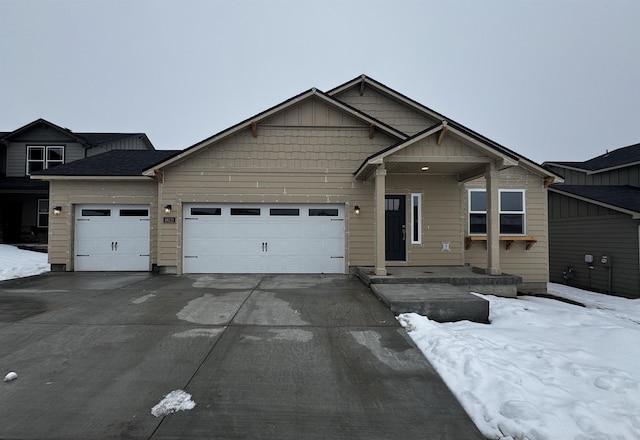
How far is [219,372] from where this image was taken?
2916 mm

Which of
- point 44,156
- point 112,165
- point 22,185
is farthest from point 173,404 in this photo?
point 44,156

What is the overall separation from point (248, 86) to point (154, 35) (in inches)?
1061

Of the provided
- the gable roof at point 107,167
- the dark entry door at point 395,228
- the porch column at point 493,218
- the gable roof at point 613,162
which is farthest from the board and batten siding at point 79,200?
the gable roof at point 613,162

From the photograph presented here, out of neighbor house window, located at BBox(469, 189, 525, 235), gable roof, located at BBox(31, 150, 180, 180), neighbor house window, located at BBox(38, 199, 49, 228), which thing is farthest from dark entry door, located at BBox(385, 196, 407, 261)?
neighbor house window, located at BBox(38, 199, 49, 228)

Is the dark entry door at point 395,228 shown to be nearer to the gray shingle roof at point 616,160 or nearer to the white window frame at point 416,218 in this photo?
the white window frame at point 416,218

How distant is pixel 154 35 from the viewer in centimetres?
3522

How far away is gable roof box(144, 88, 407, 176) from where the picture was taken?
8.28 meters

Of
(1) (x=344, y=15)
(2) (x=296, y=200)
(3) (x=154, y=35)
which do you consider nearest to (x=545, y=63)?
(1) (x=344, y=15)

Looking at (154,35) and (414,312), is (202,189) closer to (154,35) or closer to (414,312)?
(414,312)

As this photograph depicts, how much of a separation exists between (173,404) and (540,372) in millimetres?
3455

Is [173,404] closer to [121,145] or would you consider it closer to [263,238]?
[263,238]

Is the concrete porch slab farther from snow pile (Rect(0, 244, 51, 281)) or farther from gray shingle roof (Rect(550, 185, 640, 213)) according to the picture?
snow pile (Rect(0, 244, 51, 281))

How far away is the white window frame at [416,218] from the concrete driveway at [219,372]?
3.80m

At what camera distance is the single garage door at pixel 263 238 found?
854 cm
